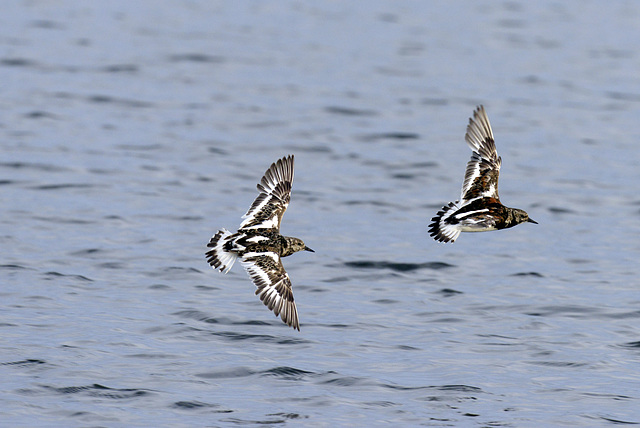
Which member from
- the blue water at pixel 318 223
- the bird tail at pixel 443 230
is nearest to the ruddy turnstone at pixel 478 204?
the bird tail at pixel 443 230

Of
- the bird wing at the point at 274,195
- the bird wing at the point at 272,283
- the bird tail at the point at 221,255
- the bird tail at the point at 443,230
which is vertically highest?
the bird wing at the point at 274,195

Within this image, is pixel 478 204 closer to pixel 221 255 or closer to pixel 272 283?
pixel 272 283

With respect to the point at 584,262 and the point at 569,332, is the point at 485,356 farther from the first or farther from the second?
the point at 584,262

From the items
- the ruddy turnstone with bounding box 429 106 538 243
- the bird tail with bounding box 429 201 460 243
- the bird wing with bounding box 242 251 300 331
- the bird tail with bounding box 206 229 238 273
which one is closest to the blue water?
the bird wing with bounding box 242 251 300 331

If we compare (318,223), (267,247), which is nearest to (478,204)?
(267,247)

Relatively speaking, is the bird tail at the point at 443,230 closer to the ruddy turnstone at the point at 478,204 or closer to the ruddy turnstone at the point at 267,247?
the ruddy turnstone at the point at 478,204

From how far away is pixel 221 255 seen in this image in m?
14.2

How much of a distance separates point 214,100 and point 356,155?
6.52 m

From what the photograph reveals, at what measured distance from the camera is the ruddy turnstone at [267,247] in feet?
45.3

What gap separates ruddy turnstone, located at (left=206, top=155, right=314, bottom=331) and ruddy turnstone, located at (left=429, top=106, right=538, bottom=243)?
1920 millimetres

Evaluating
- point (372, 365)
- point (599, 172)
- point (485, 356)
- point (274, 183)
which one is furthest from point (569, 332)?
point (599, 172)

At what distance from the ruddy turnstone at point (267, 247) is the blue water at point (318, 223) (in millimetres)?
904

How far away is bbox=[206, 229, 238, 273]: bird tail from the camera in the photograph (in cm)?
1412

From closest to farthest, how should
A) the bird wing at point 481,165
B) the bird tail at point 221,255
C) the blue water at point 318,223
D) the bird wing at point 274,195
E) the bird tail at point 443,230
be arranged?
1. the blue water at point 318,223
2. the bird tail at point 221,255
3. the bird tail at point 443,230
4. the bird wing at point 274,195
5. the bird wing at point 481,165
